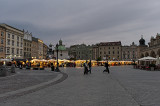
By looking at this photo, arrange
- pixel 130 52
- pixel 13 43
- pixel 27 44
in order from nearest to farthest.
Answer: pixel 13 43 < pixel 27 44 < pixel 130 52

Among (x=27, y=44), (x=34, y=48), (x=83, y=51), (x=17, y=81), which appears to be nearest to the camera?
(x=17, y=81)

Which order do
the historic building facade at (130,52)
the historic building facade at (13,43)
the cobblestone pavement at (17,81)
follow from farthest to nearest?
the historic building facade at (130,52), the historic building facade at (13,43), the cobblestone pavement at (17,81)

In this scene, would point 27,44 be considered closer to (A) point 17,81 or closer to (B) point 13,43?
(B) point 13,43

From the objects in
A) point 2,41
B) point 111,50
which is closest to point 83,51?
point 111,50

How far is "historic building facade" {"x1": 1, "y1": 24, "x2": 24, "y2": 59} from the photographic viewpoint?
190 ft

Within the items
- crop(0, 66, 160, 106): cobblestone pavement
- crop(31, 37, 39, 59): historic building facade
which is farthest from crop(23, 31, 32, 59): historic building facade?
crop(0, 66, 160, 106): cobblestone pavement

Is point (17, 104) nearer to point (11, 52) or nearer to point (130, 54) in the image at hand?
point (11, 52)

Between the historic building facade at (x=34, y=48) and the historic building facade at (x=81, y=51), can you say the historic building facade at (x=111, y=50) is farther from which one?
the historic building facade at (x=34, y=48)

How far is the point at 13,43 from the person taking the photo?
203ft

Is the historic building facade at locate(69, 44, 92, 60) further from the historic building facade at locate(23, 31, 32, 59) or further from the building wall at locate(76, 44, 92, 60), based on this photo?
the historic building facade at locate(23, 31, 32, 59)

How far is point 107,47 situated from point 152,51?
185 ft

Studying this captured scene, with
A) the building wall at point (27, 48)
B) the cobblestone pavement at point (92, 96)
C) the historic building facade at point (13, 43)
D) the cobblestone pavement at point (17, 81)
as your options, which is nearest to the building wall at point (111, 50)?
the building wall at point (27, 48)

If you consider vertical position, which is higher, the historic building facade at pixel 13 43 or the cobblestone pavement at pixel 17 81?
the historic building facade at pixel 13 43

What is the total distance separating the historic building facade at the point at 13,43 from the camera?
57969 millimetres
